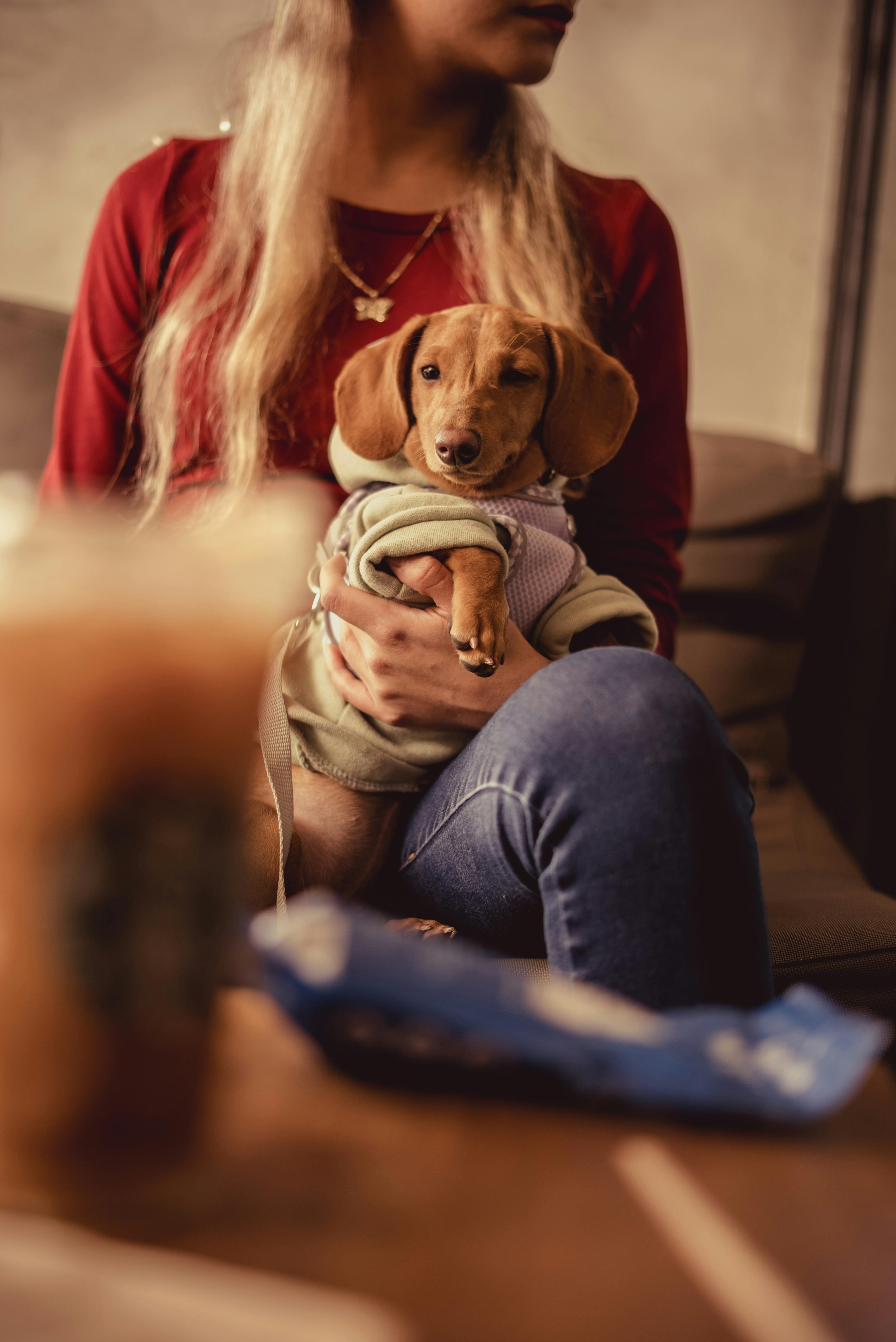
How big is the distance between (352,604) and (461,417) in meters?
0.25

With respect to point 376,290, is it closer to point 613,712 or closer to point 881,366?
point 613,712

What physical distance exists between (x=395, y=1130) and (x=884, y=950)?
3.54 ft

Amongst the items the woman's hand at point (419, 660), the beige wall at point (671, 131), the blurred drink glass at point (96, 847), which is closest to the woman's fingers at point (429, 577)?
the woman's hand at point (419, 660)

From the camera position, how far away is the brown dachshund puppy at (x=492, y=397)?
1.14 meters

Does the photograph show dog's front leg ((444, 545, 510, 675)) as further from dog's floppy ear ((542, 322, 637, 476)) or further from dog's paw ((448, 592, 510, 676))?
dog's floppy ear ((542, 322, 637, 476))

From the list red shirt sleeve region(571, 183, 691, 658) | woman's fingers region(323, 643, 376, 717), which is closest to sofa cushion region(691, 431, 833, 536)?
red shirt sleeve region(571, 183, 691, 658)

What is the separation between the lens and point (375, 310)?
132cm

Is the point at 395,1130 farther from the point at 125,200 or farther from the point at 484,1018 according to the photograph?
the point at 125,200

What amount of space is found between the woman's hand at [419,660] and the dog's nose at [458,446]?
130 mm

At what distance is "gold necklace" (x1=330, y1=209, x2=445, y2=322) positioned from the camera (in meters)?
1.32

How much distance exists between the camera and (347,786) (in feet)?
3.60

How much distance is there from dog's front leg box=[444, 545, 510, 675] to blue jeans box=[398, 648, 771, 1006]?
6.7 inches

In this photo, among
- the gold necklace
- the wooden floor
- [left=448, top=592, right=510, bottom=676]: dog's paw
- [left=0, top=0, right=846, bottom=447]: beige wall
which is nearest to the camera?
the wooden floor

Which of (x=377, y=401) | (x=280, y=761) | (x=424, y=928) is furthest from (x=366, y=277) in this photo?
(x=424, y=928)
